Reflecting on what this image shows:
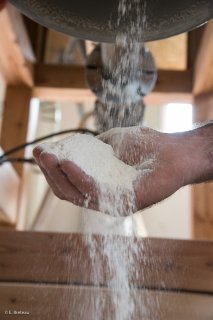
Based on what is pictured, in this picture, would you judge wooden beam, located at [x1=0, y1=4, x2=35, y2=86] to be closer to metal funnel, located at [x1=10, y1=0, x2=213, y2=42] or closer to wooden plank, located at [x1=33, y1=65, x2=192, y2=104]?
wooden plank, located at [x1=33, y1=65, x2=192, y2=104]

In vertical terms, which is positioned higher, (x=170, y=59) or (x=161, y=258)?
(x=170, y=59)

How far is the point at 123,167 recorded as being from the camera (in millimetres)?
700

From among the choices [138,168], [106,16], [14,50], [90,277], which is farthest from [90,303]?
[14,50]

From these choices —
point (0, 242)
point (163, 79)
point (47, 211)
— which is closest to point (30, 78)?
point (163, 79)

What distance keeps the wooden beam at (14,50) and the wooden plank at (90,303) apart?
707mm

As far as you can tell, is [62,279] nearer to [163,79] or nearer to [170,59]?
[163,79]

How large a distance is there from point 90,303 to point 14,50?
32.6 inches

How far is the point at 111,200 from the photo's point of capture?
65 centimetres

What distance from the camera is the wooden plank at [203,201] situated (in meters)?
1.42

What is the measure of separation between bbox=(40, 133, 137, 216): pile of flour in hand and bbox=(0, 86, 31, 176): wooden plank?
2.94 ft

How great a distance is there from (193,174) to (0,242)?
445 millimetres

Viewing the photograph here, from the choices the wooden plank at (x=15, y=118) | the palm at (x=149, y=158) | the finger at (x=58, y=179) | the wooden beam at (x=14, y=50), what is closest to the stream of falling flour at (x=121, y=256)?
the palm at (x=149, y=158)

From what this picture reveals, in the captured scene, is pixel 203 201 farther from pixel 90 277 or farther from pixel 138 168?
pixel 138 168

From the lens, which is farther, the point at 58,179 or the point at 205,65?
the point at 205,65
